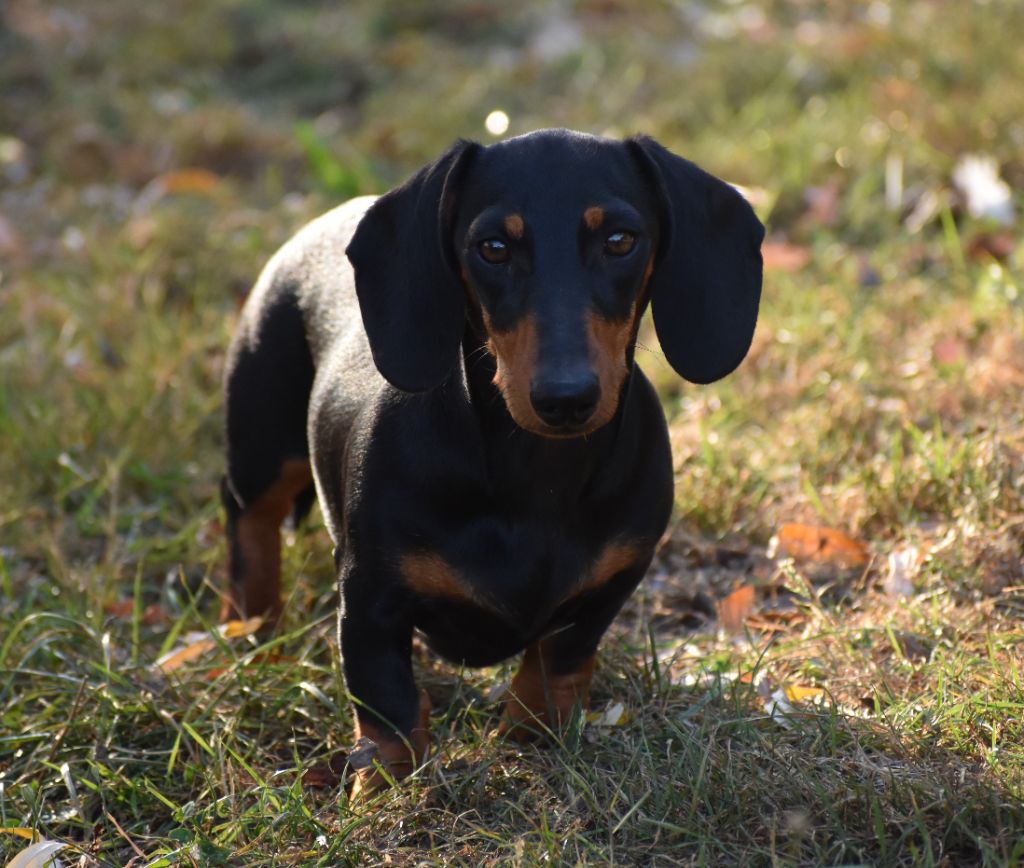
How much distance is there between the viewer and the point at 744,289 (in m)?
2.61

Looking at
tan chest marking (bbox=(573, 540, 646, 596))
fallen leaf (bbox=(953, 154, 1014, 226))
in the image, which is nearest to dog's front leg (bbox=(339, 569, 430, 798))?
tan chest marking (bbox=(573, 540, 646, 596))

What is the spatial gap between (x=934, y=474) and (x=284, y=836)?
1.81 metres

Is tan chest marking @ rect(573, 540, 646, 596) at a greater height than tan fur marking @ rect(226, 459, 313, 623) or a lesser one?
greater

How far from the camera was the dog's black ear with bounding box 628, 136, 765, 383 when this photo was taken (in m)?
2.54

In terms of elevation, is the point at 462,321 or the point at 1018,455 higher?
the point at 462,321

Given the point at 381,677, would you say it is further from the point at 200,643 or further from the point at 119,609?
the point at 119,609

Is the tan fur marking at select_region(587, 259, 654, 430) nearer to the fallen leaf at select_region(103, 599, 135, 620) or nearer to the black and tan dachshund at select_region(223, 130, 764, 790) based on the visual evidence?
the black and tan dachshund at select_region(223, 130, 764, 790)

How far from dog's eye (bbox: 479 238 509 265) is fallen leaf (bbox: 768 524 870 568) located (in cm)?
132

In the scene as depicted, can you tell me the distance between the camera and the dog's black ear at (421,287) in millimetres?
2512

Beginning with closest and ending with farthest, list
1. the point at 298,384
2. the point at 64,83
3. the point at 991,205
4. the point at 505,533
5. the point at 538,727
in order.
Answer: the point at 505,533 → the point at 538,727 → the point at 298,384 → the point at 991,205 → the point at 64,83

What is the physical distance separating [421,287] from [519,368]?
338 mm

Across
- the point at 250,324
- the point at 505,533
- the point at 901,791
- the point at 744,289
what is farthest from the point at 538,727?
the point at 250,324

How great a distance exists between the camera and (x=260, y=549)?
3389 mm

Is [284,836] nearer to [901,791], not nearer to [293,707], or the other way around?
[293,707]
